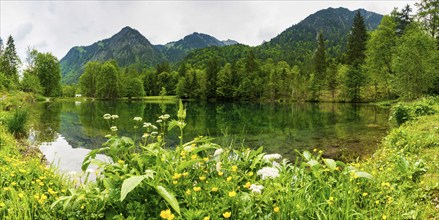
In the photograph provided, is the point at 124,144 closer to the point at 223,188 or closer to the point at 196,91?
the point at 223,188

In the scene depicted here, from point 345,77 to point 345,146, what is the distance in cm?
5543

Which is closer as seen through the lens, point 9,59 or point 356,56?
point 356,56

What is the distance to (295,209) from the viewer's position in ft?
10.3

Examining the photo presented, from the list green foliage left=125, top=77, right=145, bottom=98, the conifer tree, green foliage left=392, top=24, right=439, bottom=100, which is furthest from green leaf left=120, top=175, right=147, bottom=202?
green foliage left=125, top=77, right=145, bottom=98

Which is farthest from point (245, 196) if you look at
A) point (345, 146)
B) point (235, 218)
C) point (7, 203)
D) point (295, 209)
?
point (345, 146)

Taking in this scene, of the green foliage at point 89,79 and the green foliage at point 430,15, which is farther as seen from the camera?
the green foliage at point 89,79

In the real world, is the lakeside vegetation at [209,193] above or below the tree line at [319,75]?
below


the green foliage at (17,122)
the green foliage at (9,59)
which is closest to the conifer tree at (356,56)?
the green foliage at (17,122)

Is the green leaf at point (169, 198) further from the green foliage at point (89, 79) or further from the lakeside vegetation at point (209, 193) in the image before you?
the green foliage at point (89, 79)

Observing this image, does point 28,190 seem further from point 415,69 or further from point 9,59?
point 9,59

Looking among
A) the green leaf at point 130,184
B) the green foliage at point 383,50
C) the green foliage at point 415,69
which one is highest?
the green foliage at point 383,50

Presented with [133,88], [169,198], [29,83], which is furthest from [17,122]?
[133,88]

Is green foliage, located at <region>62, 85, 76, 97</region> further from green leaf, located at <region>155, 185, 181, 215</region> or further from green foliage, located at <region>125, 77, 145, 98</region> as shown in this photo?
green leaf, located at <region>155, 185, 181, 215</region>

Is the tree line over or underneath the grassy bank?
over
